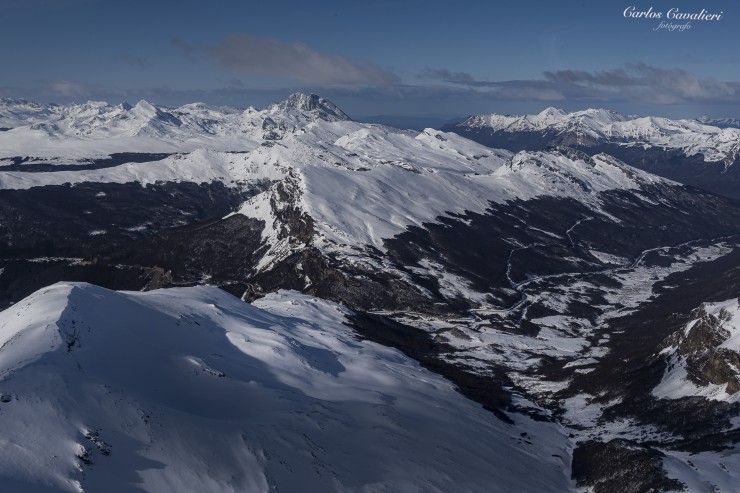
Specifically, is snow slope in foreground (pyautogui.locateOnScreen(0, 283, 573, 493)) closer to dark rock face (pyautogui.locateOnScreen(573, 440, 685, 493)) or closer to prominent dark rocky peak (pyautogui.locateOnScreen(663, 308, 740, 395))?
dark rock face (pyautogui.locateOnScreen(573, 440, 685, 493))

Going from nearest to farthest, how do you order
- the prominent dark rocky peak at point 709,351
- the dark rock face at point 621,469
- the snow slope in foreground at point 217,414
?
the snow slope in foreground at point 217,414 → the dark rock face at point 621,469 → the prominent dark rocky peak at point 709,351

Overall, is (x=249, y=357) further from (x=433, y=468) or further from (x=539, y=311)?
(x=539, y=311)

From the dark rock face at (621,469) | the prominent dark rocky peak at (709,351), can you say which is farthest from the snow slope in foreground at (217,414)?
the prominent dark rocky peak at (709,351)

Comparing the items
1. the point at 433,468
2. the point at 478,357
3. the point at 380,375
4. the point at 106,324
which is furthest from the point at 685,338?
the point at 106,324

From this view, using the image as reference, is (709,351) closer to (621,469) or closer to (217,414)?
(621,469)

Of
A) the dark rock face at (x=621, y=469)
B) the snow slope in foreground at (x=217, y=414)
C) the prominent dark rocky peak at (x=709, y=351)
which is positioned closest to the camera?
the snow slope in foreground at (x=217, y=414)

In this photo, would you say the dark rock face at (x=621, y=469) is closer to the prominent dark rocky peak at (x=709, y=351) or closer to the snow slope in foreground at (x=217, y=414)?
the snow slope in foreground at (x=217, y=414)

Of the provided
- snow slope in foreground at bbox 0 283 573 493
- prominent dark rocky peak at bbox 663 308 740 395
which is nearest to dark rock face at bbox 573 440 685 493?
snow slope in foreground at bbox 0 283 573 493

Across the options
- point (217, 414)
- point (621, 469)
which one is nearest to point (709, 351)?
point (621, 469)
